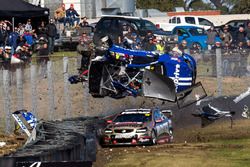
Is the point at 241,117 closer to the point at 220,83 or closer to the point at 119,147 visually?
the point at 220,83

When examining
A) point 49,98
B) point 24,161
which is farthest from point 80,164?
point 49,98

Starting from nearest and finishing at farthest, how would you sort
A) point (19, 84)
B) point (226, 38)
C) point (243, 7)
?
point (19, 84), point (226, 38), point (243, 7)

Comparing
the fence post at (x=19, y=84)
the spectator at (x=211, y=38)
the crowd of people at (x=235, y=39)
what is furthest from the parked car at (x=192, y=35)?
the fence post at (x=19, y=84)

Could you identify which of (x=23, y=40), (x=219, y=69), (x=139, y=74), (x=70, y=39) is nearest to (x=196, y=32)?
(x=70, y=39)

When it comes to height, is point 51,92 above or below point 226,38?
below

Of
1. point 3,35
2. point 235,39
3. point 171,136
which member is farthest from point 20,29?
point 171,136

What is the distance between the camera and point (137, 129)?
85.9 ft

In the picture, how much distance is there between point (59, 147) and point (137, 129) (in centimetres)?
910

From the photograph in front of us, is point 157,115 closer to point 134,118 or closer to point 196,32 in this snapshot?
point 134,118

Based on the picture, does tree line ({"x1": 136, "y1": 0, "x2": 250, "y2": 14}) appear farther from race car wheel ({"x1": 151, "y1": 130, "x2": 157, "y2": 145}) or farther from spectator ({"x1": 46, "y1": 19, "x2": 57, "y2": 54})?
race car wheel ({"x1": 151, "y1": 130, "x2": 157, "y2": 145})

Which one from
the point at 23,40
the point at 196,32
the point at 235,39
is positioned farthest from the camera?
the point at 196,32

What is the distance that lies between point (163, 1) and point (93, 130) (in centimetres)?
6352

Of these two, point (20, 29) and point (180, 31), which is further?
point (180, 31)

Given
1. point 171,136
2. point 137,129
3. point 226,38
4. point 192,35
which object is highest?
point 226,38
